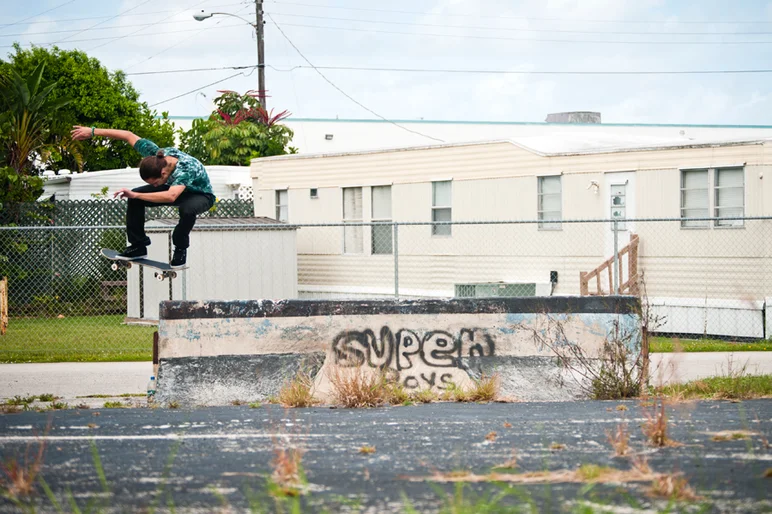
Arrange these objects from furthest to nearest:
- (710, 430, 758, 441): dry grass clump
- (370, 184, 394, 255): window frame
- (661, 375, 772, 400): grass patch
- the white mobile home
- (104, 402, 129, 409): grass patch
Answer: (370, 184, 394, 255): window frame → the white mobile home → (104, 402, 129, 409): grass patch → (661, 375, 772, 400): grass patch → (710, 430, 758, 441): dry grass clump

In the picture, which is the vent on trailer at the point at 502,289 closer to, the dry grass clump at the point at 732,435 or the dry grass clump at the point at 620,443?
the dry grass clump at the point at 732,435

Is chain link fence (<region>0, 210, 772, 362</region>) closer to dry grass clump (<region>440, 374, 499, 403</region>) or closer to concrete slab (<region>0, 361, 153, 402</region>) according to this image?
concrete slab (<region>0, 361, 153, 402</region>)

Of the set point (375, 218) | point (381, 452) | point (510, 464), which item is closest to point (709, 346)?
point (375, 218)

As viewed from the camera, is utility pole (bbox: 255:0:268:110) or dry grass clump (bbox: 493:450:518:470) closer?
dry grass clump (bbox: 493:450:518:470)

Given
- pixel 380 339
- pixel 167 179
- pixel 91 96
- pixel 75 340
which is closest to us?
pixel 167 179

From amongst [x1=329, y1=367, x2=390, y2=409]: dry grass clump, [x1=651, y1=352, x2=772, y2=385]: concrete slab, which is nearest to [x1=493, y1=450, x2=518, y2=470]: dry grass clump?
[x1=329, y1=367, x2=390, y2=409]: dry grass clump

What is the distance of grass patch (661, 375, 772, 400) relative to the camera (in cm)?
928

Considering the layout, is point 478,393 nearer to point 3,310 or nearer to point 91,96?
point 3,310

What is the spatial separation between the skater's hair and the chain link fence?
5.54 m

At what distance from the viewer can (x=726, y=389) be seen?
31.0 feet

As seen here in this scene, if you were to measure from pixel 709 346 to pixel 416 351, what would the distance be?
7298 millimetres

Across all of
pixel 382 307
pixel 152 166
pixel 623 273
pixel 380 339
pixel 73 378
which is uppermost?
pixel 152 166

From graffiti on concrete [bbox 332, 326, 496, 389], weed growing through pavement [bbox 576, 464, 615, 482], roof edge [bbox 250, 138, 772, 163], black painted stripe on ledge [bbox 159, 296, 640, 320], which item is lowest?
weed growing through pavement [bbox 576, 464, 615, 482]

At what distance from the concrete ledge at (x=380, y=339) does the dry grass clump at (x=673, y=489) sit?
4423 millimetres
